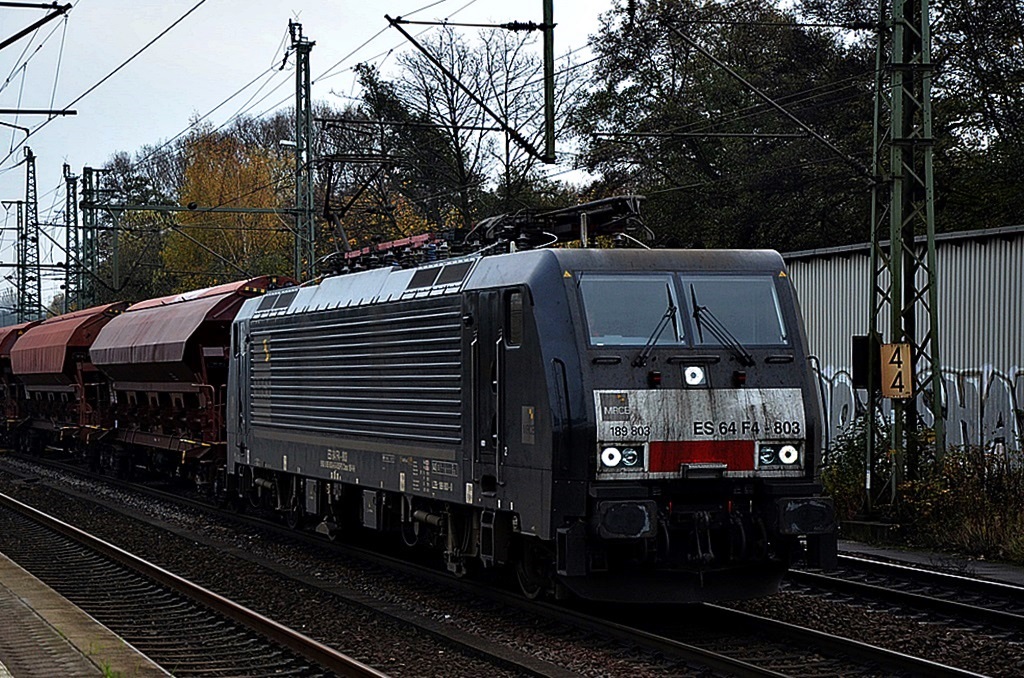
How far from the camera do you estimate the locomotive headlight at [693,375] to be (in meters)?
11.0

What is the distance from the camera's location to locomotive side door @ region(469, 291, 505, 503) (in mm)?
11664

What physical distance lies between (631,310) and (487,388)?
148cm

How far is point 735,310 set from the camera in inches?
450

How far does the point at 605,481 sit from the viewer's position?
417 inches

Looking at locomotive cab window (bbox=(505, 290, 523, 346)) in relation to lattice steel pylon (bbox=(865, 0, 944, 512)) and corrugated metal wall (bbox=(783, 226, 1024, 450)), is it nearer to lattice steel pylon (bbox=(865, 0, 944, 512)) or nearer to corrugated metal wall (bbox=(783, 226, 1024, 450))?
lattice steel pylon (bbox=(865, 0, 944, 512))

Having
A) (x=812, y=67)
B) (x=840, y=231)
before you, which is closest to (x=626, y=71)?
(x=812, y=67)

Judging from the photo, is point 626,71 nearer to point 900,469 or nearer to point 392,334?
point 900,469

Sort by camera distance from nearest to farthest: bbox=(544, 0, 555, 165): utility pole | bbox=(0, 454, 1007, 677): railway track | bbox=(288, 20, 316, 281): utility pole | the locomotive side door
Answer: bbox=(0, 454, 1007, 677): railway track, the locomotive side door, bbox=(544, 0, 555, 165): utility pole, bbox=(288, 20, 316, 281): utility pole

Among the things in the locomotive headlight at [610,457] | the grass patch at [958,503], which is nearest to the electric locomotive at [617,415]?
the locomotive headlight at [610,457]

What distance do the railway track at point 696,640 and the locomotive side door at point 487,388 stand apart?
1181 millimetres

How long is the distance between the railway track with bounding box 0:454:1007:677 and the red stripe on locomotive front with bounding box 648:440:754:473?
3.93 ft

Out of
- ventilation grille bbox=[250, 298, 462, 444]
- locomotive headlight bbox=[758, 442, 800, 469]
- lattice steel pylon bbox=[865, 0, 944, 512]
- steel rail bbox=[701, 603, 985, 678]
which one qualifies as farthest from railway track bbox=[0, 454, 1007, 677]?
lattice steel pylon bbox=[865, 0, 944, 512]

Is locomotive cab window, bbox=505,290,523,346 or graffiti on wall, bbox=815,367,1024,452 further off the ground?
locomotive cab window, bbox=505,290,523,346

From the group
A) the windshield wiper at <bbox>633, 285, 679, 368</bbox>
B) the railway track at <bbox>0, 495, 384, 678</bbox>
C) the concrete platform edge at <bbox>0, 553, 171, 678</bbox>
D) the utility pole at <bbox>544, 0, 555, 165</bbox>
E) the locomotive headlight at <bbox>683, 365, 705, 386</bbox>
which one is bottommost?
the railway track at <bbox>0, 495, 384, 678</bbox>
